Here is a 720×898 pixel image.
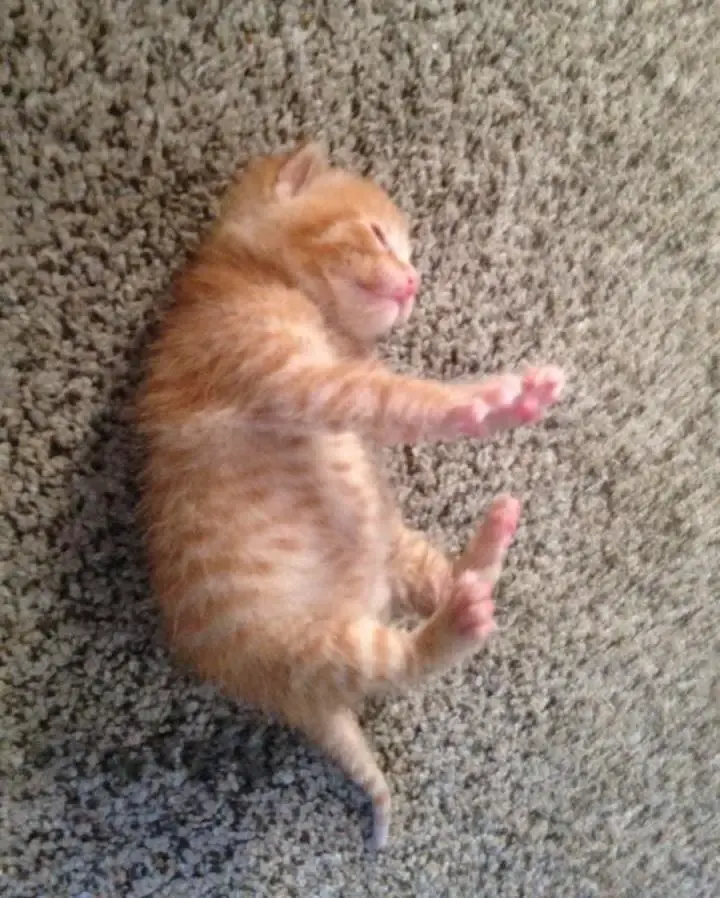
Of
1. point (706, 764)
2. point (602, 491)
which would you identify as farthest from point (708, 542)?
point (706, 764)

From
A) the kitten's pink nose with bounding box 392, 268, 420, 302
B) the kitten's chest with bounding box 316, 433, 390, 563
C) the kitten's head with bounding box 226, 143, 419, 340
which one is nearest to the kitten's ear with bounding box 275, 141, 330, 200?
the kitten's head with bounding box 226, 143, 419, 340

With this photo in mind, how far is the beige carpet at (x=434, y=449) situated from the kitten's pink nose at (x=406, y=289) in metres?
0.16

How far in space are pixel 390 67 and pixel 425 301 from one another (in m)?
0.24

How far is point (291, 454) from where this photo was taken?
82 centimetres

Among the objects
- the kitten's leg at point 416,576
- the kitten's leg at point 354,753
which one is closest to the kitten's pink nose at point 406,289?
the kitten's leg at point 416,576

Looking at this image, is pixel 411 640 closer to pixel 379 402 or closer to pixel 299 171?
pixel 379 402

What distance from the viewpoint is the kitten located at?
2.52 ft

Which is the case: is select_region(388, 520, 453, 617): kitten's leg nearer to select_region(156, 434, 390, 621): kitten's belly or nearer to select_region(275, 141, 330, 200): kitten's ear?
select_region(156, 434, 390, 621): kitten's belly

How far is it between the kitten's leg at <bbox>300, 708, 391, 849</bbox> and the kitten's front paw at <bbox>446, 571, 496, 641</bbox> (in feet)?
0.57

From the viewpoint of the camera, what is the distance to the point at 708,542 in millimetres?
1114

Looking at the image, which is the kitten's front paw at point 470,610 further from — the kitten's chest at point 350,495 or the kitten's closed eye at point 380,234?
the kitten's closed eye at point 380,234

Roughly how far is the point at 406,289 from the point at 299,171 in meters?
0.16

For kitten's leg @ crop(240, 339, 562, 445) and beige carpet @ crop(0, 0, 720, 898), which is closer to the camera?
kitten's leg @ crop(240, 339, 562, 445)

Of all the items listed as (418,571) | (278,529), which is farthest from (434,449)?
(278,529)
